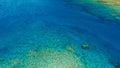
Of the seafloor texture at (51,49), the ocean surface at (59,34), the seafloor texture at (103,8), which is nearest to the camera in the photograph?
the seafloor texture at (51,49)

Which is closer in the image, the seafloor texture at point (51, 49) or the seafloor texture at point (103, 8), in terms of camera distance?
the seafloor texture at point (51, 49)

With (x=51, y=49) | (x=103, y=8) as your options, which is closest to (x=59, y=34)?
(x=51, y=49)

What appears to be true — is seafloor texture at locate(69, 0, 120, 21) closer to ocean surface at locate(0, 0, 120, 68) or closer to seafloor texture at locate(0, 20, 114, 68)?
ocean surface at locate(0, 0, 120, 68)

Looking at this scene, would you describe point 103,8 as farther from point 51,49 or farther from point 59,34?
point 51,49

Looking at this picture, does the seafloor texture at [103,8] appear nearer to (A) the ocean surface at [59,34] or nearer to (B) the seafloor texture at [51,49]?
(A) the ocean surface at [59,34]

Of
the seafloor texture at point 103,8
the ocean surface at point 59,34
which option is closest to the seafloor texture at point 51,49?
the ocean surface at point 59,34

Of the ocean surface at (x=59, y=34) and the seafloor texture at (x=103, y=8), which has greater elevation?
the seafloor texture at (x=103, y=8)

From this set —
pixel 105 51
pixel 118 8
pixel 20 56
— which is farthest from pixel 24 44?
pixel 118 8

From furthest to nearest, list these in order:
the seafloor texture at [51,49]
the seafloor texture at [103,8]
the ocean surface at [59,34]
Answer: the seafloor texture at [103,8]
the ocean surface at [59,34]
the seafloor texture at [51,49]
